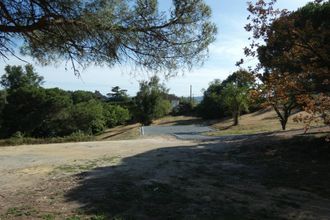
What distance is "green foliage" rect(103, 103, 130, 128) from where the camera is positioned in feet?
183

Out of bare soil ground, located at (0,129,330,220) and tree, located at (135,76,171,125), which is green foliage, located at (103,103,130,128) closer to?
tree, located at (135,76,171,125)

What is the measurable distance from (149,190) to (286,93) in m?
4.31

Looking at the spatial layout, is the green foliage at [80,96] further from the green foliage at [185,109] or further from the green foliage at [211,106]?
the green foliage at [211,106]

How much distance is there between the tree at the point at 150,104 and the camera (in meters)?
53.2

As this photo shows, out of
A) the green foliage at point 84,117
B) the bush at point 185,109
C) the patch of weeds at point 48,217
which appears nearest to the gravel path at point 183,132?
the green foliage at point 84,117

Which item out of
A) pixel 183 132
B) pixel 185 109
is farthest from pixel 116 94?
pixel 183 132

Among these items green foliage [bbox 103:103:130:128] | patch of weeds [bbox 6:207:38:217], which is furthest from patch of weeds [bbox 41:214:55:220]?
green foliage [bbox 103:103:130:128]

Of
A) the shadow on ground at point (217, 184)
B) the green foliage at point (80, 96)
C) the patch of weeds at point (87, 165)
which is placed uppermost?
the green foliage at point (80, 96)

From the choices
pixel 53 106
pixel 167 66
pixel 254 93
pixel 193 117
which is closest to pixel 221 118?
pixel 193 117

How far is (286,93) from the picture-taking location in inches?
489

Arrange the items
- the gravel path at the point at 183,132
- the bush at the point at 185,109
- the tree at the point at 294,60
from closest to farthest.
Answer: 1. the tree at the point at 294,60
2. the gravel path at the point at 183,132
3. the bush at the point at 185,109

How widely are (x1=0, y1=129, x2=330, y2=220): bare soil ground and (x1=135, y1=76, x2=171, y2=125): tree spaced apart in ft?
109

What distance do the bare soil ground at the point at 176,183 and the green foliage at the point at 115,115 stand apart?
35.9m

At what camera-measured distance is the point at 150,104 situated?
54.4 metres
